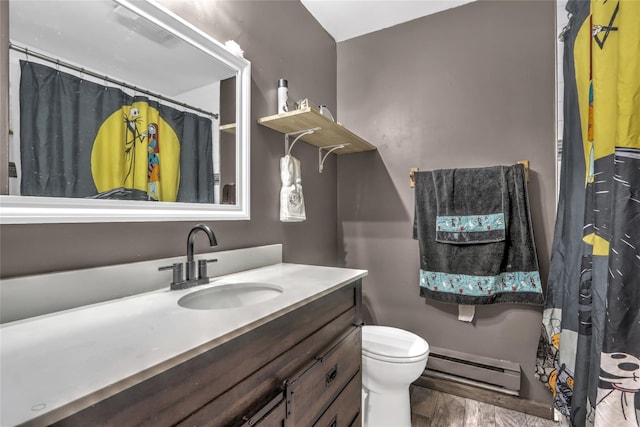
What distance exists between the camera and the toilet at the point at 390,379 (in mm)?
1414

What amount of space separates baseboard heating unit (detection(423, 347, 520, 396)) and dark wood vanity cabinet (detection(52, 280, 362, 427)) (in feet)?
2.63

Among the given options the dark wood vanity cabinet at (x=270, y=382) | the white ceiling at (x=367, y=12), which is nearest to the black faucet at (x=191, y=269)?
the dark wood vanity cabinet at (x=270, y=382)

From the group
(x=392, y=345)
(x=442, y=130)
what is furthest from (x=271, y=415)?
(x=442, y=130)

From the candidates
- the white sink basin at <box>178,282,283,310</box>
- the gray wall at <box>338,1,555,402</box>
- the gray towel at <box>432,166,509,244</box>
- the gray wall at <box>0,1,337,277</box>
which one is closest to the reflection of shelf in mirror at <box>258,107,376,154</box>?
the gray wall at <box>0,1,337,277</box>

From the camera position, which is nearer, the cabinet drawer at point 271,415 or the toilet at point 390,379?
the cabinet drawer at point 271,415

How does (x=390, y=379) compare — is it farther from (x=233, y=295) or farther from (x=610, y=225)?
(x=610, y=225)

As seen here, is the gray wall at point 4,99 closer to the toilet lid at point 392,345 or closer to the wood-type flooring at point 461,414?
the toilet lid at point 392,345

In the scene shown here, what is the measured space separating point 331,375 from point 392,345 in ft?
2.08

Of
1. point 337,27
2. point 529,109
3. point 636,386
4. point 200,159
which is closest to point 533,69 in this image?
point 529,109

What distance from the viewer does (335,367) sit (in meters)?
1.10

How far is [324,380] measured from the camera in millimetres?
1031

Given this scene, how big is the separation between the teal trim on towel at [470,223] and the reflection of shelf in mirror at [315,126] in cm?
69

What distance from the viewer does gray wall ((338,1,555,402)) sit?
1.70 metres

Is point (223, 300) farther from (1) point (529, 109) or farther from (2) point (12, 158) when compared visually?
(1) point (529, 109)
